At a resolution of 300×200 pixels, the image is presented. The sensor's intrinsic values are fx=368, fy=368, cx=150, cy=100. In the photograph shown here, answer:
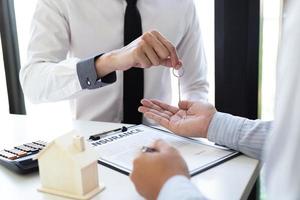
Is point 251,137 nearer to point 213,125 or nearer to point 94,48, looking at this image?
point 213,125

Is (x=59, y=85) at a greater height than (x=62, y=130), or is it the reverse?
(x=59, y=85)

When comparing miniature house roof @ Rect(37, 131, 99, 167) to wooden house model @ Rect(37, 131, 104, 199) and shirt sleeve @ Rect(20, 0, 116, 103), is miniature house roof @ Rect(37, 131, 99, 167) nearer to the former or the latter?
wooden house model @ Rect(37, 131, 104, 199)

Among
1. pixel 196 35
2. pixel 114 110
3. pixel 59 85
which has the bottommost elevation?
pixel 114 110

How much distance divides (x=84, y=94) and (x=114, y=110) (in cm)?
13

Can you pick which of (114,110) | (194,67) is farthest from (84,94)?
(194,67)

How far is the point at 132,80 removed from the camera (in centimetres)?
133

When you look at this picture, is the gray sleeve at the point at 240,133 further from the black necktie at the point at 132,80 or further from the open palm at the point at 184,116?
the black necktie at the point at 132,80

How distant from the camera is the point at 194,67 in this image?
4.91 feet

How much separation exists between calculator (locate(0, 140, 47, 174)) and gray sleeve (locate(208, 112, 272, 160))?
0.42 metres

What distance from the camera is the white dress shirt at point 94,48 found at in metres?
1.25

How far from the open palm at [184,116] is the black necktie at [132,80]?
253 millimetres

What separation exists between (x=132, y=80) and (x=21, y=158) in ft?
1.96

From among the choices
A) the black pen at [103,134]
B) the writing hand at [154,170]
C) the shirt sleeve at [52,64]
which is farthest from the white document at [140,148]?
the shirt sleeve at [52,64]

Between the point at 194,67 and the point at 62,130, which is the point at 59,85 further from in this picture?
the point at 194,67
